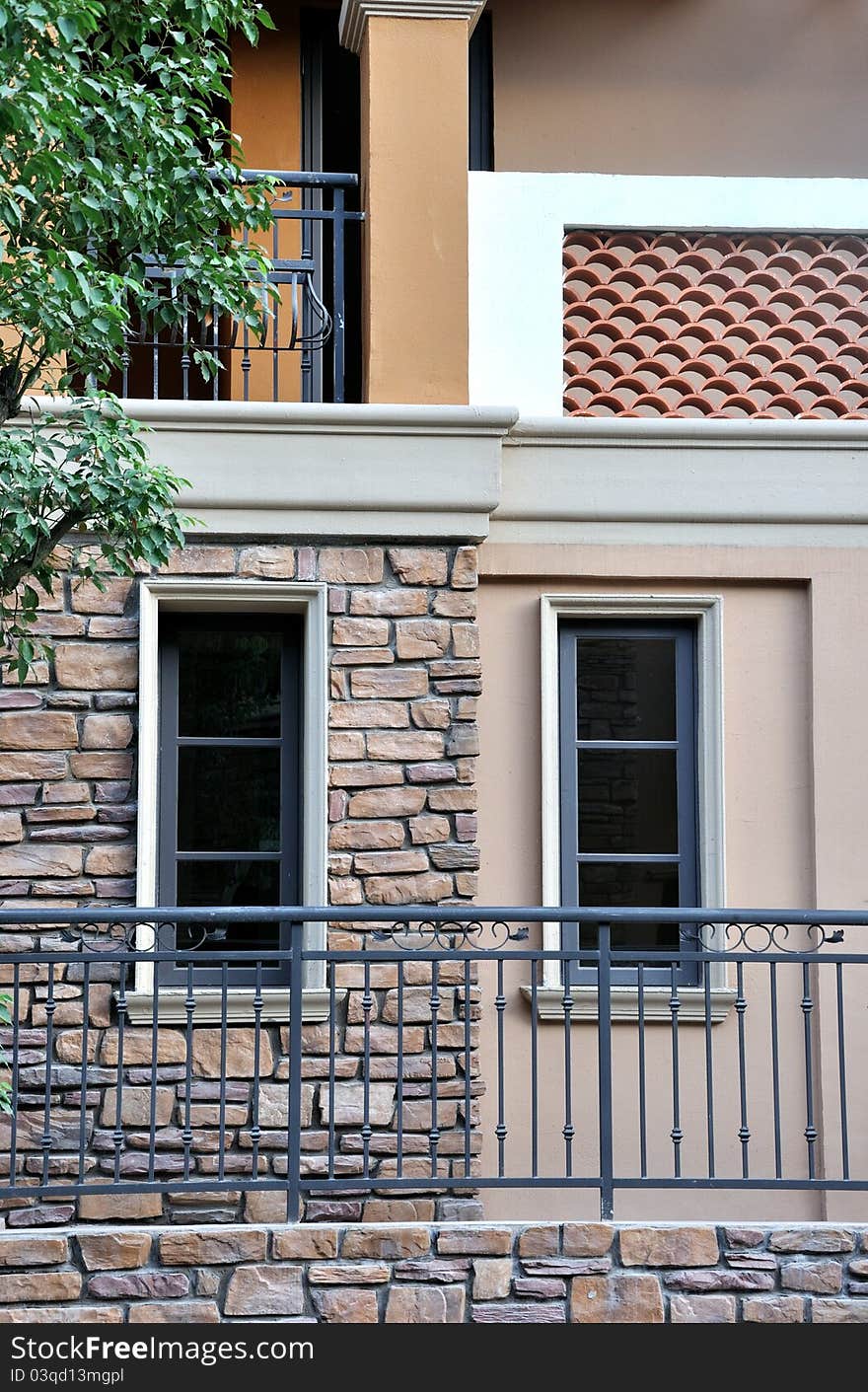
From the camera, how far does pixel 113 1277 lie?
5.24 meters

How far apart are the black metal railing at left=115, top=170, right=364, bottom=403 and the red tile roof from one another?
104 cm

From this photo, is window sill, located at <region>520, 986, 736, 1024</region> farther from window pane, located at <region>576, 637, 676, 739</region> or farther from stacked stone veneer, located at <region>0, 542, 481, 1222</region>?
window pane, located at <region>576, 637, 676, 739</region>

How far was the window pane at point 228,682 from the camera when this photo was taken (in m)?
6.65

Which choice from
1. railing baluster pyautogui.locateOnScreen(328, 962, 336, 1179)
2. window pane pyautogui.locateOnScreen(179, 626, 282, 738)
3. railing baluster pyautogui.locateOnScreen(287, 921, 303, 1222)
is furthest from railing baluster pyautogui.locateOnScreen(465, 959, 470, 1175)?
window pane pyautogui.locateOnScreen(179, 626, 282, 738)

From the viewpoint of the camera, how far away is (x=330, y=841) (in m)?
6.25

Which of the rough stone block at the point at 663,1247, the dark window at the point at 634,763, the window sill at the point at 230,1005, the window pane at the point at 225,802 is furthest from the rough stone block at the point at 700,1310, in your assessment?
the window pane at the point at 225,802

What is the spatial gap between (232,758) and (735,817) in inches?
84.7

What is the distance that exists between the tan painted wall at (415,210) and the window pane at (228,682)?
1149mm

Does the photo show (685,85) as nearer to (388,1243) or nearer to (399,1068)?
(399,1068)

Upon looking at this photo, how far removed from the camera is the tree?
4.43 m

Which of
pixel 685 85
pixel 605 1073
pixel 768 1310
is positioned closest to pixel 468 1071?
pixel 605 1073

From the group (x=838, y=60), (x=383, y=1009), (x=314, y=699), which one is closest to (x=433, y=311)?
(x=314, y=699)

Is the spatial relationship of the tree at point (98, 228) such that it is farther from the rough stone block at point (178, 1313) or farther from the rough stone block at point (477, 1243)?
the rough stone block at point (477, 1243)

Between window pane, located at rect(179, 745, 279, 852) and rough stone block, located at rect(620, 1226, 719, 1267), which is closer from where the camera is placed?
rough stone block, located at rect(620, 1226, 719, 1267)
